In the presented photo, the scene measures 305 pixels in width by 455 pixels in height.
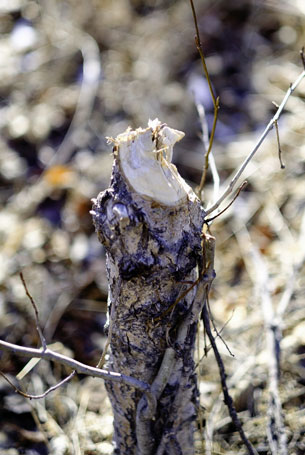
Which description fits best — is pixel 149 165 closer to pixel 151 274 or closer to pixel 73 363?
pixel 151 274

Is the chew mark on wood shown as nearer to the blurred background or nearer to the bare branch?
the blurred background

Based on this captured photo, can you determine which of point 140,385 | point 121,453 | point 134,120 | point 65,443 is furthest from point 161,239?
point 134,120

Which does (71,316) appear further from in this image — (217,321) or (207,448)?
(207,448)

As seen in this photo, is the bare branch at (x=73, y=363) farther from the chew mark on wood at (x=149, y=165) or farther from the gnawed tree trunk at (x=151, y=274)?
the chew mark on wood at (x=149, y=165)

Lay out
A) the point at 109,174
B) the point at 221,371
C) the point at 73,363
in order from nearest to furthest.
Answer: the point at 73,363
the point at 221,371
the point at 109,174

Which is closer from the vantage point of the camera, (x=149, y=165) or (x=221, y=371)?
(x=149, y=165)

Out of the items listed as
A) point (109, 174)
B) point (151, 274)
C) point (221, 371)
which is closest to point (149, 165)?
point (151, 274)
